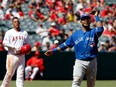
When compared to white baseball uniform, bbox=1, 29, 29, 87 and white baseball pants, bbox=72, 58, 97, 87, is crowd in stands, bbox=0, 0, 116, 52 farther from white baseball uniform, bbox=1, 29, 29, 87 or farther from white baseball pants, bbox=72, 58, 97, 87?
white baseball pants, bbox=72, 58, 97, 87

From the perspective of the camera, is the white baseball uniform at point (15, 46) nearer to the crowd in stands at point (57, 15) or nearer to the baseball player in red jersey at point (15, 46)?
the baseball player in red jersey at point (15, 46)

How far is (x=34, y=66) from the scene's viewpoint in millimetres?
17766

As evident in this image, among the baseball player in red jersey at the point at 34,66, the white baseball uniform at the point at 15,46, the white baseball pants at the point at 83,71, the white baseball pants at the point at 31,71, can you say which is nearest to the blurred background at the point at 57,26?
the baseball player in red jersey at the point at 34,66

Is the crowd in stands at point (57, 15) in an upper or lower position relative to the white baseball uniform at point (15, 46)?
upper

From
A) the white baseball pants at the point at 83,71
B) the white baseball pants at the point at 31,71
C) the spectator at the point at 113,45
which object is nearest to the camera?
the white baseball pants at the point at 83,71

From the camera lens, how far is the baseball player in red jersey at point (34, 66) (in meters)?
17.5

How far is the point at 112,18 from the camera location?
2205cm

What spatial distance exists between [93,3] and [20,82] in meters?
12.7

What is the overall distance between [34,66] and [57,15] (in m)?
4.56

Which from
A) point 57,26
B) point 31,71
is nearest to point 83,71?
point 31,71

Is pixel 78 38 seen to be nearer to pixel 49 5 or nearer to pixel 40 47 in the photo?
pixel 40 47

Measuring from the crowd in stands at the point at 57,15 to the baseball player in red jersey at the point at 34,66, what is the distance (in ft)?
4.00

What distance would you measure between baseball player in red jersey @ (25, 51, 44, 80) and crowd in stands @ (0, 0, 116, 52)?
1218mm

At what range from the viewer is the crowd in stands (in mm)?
19814
